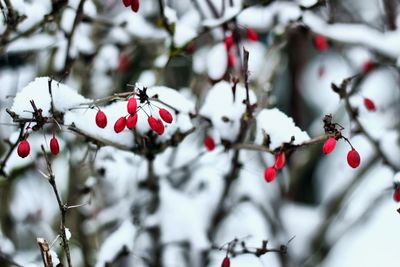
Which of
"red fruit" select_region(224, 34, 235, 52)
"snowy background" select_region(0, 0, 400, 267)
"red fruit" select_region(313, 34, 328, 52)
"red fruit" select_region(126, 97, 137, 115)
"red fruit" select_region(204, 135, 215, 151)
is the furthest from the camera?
"red fruit" select_region(313, 34, 328, 52)

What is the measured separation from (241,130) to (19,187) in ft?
8.71

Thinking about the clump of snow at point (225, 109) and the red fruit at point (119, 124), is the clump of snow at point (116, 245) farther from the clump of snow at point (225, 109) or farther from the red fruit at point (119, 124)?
the red fruit at point (119, 124)

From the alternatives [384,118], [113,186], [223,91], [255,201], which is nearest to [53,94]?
[223,91]

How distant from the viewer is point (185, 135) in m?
2.74

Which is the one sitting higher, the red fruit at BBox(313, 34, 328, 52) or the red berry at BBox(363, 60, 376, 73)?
the red berry at BBox(363, 60, 376, 73)

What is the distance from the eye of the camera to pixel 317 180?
25.0 feet

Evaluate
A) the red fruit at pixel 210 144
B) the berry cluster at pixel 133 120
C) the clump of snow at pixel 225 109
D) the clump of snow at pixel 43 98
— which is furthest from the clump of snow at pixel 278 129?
the clump of snow at pixel 43 98

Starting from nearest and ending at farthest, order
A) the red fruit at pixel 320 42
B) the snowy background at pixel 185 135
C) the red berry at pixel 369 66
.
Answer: the snowy background at pixel 185 135 → the red fruit at pixel 320 42 → the red berry at pixel 369 66

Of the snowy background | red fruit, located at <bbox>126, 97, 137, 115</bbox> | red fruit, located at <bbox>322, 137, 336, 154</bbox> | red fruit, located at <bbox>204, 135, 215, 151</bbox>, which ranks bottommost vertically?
red fruit, located at <bbox>322, 137, 336, 154</bbox>

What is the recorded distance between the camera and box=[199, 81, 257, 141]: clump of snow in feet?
8.95

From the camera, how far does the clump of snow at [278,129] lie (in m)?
2.44

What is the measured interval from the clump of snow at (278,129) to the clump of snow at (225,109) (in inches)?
5.8

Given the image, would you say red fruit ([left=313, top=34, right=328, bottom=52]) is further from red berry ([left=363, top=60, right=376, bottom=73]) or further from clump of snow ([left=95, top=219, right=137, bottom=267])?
clump of snow ([left=95, top=219, right=137, bottom=267])

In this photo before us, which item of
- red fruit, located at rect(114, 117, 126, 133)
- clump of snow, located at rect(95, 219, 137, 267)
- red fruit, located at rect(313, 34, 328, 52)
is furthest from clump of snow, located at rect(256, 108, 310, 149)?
red fruit, located at rect(313, 34, 328, 52)
